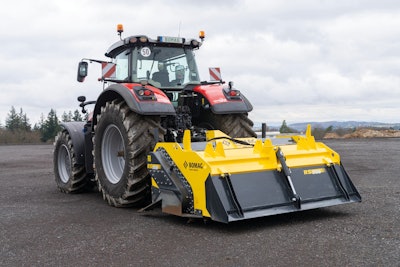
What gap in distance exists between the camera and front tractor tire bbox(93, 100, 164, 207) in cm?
563

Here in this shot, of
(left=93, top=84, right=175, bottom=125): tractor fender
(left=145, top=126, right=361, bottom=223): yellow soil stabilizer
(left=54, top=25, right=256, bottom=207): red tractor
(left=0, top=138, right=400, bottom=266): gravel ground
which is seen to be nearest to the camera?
(left=0, top=138, right=400, bottom=266): gravel ground

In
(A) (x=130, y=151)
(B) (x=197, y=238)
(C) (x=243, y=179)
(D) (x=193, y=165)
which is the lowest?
(B) (x=197, y=238)

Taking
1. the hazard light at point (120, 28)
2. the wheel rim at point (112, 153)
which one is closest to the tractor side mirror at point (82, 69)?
the hazard light at point (120, 28)

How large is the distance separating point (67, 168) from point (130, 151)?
3.14 meters

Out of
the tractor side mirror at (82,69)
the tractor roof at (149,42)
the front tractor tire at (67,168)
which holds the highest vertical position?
the tractor roof at (149,42)

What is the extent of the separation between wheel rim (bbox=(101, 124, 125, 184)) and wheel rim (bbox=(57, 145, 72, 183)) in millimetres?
1982

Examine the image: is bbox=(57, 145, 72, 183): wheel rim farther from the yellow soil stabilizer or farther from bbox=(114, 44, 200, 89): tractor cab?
the yellow soil stabilizer

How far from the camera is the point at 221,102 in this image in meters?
6.44

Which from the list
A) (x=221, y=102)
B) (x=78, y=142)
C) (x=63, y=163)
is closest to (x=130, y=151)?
(x=221, y=102)

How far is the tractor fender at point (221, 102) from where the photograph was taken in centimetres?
639

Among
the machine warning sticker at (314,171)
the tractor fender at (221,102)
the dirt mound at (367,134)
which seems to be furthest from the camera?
the dirt mound at (367,134)

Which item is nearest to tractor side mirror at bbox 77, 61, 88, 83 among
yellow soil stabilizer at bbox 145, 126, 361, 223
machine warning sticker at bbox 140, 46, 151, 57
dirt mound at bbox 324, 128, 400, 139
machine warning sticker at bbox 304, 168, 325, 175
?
machine warning sticker at bbox 140, 46, 151, 57

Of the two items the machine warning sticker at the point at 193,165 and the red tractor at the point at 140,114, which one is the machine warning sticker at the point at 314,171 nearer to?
the machine warning sticker at the point at 193,165

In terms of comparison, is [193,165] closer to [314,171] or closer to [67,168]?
[314,171]
